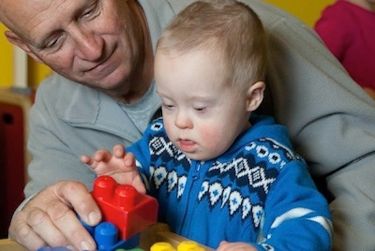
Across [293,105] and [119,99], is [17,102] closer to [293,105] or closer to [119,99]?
[119,99]

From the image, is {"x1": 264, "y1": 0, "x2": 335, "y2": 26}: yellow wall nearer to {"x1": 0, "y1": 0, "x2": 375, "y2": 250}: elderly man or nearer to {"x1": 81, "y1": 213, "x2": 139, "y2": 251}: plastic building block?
{"x1": 0, "y1": 0, "x2": 375, "y2": 250}: elderly man

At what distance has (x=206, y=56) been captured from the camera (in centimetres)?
85

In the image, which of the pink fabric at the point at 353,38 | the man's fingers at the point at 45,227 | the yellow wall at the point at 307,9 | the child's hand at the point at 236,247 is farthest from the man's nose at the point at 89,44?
the yellow wall at the point at 307,9

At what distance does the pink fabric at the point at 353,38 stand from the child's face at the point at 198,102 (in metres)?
0.82

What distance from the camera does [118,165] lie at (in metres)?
0.92

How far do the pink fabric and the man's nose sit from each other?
2.58 ft

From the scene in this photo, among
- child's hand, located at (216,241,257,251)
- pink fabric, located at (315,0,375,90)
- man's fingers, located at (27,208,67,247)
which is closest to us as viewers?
child's hand, located at (216,241,257,251)

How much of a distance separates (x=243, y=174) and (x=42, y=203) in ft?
0.81

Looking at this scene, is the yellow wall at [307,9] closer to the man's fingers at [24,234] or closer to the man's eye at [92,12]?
the man's eye at [92,12]

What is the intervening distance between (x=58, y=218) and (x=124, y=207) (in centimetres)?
11

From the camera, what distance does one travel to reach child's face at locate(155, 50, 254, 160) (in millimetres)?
855

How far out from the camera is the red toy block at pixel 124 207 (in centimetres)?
79

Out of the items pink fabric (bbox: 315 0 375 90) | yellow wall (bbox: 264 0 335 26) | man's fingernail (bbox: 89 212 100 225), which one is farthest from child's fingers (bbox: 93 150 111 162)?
yellow wall (bbox: 264 0 335 26)

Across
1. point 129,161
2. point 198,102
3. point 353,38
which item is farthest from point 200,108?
point 353,38
